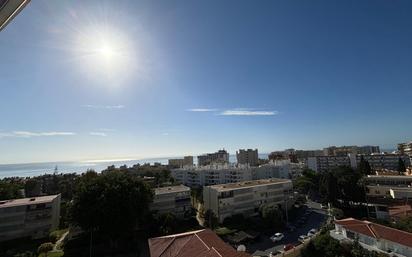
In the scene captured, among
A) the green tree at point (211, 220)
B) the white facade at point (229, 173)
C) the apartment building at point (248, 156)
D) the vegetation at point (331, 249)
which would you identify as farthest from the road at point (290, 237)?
the apartment building at point (248, 156)

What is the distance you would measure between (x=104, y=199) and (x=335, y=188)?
38.3 m

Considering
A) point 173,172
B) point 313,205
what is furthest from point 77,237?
point 173,172

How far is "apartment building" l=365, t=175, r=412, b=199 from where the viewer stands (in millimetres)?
37094

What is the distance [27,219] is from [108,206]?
47.5ft

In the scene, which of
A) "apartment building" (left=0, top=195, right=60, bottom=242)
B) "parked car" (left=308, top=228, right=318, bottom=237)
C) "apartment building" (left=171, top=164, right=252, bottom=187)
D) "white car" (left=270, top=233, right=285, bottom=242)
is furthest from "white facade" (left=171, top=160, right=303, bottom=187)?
"apartment building" (left=0, top=195, right=60, bottom=242)

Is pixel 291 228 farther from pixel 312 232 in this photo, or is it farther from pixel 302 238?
pixel 302 238

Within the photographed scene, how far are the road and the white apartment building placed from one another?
48587mm

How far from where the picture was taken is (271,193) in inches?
1608

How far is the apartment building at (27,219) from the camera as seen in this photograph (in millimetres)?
30266

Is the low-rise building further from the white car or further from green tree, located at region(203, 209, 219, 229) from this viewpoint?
green tree, located at region(203, 209, 219, 229)

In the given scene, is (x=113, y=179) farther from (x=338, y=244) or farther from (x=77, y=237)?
(x=338, y=244)

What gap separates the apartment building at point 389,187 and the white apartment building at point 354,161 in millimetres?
37620

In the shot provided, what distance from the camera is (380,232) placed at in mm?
21953

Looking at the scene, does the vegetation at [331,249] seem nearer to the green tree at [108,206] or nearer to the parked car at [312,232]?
the parked car at [312,232]
